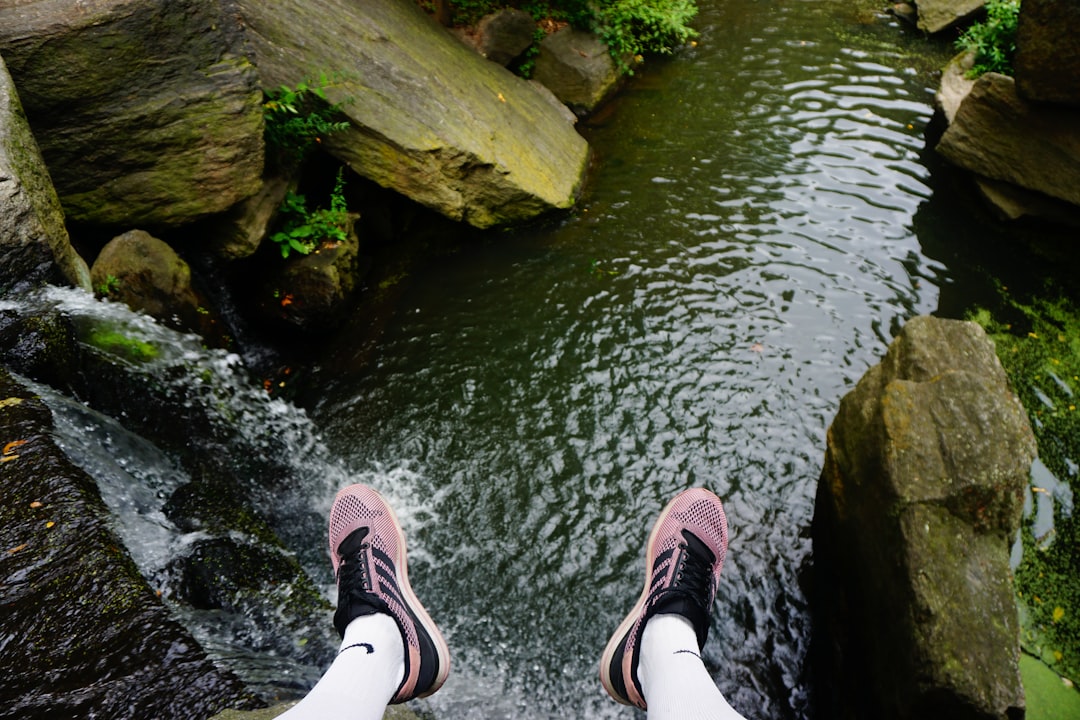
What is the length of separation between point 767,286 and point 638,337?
4.27 ft

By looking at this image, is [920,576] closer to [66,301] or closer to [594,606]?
[594,606]

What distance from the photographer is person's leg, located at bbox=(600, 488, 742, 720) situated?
2.41 m

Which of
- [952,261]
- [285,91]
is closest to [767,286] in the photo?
[952,261]

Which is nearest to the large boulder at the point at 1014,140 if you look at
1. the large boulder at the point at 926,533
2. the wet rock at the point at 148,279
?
the large boulder at the point at 926,533

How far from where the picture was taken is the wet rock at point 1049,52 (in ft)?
17.1

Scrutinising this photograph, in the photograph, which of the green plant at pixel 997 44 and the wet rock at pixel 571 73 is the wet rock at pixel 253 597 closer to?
the wet rock at pixel 571 73

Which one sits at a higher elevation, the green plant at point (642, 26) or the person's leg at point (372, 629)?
the green plant at point (642, 26)

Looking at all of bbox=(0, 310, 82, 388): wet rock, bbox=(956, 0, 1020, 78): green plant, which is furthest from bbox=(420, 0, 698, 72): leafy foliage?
bbox=(0, 310, 82, 388): wet rock

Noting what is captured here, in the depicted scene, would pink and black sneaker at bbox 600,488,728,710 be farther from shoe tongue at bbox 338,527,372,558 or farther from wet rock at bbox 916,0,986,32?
wet rock at bbox 916,0,986,32

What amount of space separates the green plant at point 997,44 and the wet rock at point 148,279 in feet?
26.4

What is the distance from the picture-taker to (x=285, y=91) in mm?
5164

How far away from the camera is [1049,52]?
5.38 metres

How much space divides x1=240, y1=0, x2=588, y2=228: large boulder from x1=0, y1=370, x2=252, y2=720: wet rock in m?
3.70


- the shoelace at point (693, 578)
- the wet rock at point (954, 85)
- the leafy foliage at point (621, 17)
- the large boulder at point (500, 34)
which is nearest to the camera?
the shoelace at point (693, 578)
